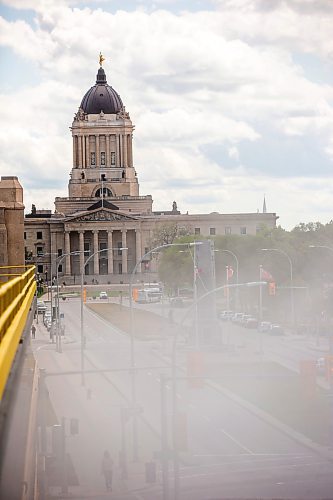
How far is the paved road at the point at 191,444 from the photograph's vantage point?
1321 inches

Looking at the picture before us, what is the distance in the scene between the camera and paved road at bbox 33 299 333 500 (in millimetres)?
33562

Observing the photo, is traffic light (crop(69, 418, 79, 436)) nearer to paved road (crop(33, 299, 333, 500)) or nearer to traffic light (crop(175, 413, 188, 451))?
paved road (crop(33, 299, 333, 500))

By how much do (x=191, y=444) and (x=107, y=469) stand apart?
20.7 ft

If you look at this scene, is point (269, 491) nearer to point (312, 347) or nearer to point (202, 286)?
point (312, 347)

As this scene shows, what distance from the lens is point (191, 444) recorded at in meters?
40.2

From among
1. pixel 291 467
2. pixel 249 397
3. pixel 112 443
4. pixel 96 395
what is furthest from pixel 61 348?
pixel 291 467

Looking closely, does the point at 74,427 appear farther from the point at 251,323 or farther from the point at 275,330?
the point at 251,323

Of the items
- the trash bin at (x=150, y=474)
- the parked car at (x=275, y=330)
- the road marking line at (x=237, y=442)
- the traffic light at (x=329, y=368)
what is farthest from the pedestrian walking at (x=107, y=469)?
the parked car at (x=275, y=330)

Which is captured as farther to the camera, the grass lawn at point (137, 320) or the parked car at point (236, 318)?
the parked car at point (236, 318)

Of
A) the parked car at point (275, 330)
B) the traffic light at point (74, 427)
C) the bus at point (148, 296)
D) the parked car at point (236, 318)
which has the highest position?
the bus at point (148, 296)

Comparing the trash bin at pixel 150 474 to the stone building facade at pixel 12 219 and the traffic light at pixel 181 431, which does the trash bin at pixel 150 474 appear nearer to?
the traffic light at pixel 181 431

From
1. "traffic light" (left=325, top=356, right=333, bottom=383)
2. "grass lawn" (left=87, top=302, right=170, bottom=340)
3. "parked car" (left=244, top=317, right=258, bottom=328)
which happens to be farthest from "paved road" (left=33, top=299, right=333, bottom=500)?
"parked car" (left=244, top=317, right=258, bottom=328)

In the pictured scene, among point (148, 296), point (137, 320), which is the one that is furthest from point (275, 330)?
point (148, 296)

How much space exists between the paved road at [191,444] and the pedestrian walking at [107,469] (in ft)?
0.86
